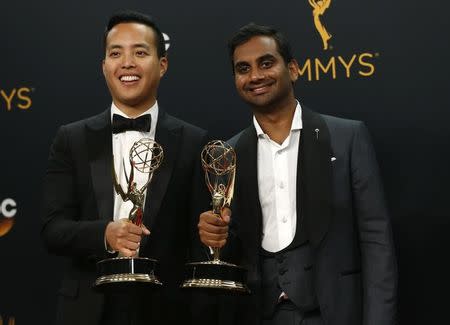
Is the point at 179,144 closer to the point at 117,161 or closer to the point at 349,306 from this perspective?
the point at 117,161

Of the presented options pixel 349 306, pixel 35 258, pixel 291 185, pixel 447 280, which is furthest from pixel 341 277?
pixel 35 258

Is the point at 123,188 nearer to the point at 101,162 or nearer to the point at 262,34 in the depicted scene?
the point at 101,162

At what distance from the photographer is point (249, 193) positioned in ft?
10.1

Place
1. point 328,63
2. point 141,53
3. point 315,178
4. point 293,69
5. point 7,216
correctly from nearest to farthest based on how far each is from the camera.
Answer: point 315,178, point 141,53, point 293,69, point 328,63, point 7,216

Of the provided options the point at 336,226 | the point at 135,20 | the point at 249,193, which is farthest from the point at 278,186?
the point at 135,20

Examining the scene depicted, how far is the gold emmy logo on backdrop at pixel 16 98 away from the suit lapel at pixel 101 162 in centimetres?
75

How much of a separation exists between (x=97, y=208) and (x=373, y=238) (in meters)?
0.98

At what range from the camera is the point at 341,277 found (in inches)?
115

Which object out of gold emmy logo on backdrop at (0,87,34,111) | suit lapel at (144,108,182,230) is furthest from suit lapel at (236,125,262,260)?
gold emmy logo on backdrop at (0,87,34,111)

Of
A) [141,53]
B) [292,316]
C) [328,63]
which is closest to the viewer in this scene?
[292,316]

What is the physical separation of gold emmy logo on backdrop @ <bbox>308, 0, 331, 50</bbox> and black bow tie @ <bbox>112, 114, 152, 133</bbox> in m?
0.90

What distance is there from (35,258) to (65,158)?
0.81 meters

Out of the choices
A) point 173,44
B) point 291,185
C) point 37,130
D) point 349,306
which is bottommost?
point 349,306

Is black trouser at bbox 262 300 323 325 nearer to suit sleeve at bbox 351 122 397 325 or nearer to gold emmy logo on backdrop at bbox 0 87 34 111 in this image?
suit sleeve at bbox 351 122 397 325
